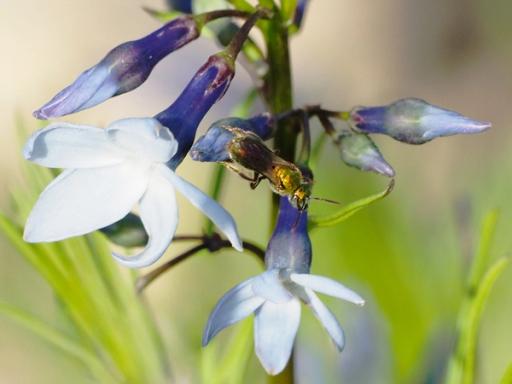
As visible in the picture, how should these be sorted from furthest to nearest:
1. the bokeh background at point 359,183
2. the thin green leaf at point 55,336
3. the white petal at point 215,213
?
the bokeh background at point 359,183, the thin green leaf at point 55,336, the white petal at point 215,213

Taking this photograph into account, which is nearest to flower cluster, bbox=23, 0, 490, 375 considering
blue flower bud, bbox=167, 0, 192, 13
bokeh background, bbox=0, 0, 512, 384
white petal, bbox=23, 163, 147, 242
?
white petal, bbox=23, 163, 147, 242

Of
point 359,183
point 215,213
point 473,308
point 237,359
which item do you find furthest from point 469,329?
point 359,183

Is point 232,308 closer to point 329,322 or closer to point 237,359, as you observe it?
point 329,322

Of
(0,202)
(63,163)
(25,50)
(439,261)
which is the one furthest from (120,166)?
(25,50)

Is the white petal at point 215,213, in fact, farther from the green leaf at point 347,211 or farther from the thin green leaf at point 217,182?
the thin green leaf at point 217,182

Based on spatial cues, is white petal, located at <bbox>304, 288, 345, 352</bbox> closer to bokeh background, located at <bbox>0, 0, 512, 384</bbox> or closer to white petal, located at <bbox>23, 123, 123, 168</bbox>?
white petal, located at <bbox>23, 123, 123, 168</bbox>

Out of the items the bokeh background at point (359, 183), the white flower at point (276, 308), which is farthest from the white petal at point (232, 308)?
the bokeh background at point (359, 183)
